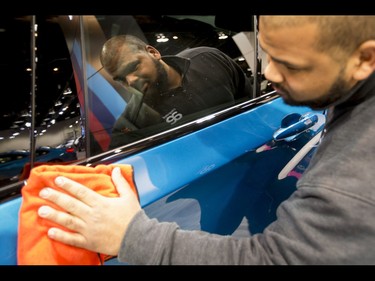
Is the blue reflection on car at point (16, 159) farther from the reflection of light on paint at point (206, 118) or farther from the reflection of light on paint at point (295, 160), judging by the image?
the reflection of light on paint at point (295, 160)

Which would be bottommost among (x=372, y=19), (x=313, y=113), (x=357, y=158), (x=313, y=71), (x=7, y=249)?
(x=313, y=113)

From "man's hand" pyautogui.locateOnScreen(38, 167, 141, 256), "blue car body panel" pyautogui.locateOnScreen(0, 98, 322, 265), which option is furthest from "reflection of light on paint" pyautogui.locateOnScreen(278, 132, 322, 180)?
"man's hand" pyautogui.locateOnScreen(38, 167, 141, 256)

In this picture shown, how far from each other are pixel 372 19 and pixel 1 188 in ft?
3.17

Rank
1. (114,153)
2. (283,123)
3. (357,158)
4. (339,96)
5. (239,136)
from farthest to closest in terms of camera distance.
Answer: (283,123) < (239,136) < (114,153) < (339,96) < (357,158)

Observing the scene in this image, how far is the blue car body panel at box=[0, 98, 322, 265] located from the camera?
1129mm

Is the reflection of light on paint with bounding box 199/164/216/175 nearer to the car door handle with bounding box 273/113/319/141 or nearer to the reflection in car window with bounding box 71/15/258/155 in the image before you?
the reflection in car window with bounding box 71/15/258/155

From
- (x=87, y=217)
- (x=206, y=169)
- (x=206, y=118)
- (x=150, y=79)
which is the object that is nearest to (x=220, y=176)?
(x=206, y=169)

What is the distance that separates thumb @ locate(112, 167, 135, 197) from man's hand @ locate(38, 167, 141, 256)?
0.09 feet

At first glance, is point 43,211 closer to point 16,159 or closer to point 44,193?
point 44,193

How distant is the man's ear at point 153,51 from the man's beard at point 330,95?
58 centimetres

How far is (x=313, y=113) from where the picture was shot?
1.84 metres
